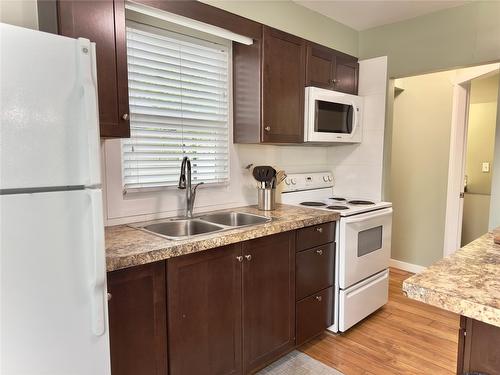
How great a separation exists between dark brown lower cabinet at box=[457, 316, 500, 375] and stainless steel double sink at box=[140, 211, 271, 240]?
3.76ft

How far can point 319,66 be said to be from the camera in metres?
2.66

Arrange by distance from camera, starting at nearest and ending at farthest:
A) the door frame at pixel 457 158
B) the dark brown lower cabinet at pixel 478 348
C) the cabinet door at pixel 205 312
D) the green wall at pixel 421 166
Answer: the dark brown lower cabinet at pixel 478 348
the cabinet door at pixel 205 312
the door frame at pixel 457 158
the green wall at pixel 421 166

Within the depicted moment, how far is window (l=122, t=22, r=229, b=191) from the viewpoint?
197 cm

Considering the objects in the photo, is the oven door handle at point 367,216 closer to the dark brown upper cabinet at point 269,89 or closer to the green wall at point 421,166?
the dark brown upper cabinet at point 269,89

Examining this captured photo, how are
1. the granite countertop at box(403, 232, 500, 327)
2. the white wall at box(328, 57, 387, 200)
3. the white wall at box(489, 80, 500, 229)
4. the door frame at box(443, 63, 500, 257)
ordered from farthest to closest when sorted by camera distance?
the door frame at box(443, 63, 500, 257) < the white wall at box(328, 57, 387, 200) < the white wall at box(489, 80, 500, 229) < the granite countertop at box(403, 232, 500, 327)

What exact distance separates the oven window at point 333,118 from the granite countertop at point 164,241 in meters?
0.83

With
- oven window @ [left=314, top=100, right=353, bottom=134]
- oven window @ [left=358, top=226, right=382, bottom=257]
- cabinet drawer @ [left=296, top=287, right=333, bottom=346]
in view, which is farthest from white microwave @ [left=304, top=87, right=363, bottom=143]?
cabinet drawer @ [left=296, top=287, right=333, bottom=346]

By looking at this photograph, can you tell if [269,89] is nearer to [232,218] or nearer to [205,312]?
[232,218]

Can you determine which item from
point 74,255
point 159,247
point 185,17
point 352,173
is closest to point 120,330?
point 159,247

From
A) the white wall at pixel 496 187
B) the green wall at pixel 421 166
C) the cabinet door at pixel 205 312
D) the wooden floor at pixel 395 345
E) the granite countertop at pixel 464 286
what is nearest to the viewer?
the granite countertop at pixel 464 286

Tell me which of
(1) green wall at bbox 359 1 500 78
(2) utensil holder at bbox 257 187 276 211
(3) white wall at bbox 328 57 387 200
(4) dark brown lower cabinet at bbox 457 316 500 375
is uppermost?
(1) green wall at bbox 359 1 500 78

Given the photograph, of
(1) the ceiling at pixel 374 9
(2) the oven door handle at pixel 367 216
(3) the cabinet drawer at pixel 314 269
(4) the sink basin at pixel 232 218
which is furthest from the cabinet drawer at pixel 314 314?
(1) the ceiling at pixel 374 9

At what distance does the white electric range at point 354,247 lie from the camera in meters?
2.44

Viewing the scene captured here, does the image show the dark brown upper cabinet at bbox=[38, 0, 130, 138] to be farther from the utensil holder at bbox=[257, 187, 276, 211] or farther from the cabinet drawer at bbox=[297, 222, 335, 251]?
the cabinet drawer at bbox=[297, 222, 335, 251]
